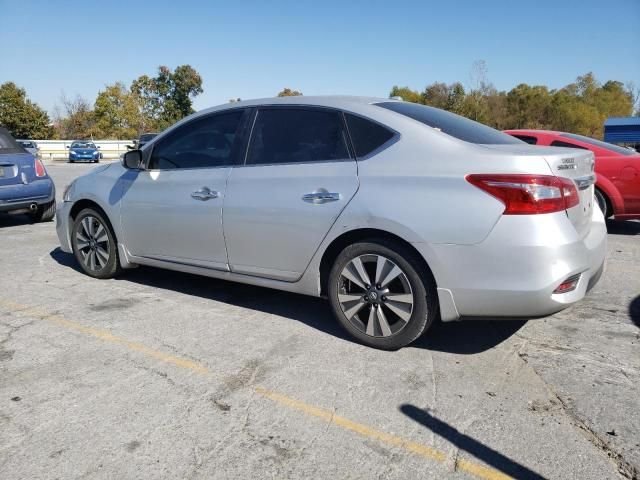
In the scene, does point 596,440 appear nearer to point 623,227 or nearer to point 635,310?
point 635,310

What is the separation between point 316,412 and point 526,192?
5.43 ft

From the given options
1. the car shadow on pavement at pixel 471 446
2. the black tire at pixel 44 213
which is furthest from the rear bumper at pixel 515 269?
the black tire at pixel 44 213

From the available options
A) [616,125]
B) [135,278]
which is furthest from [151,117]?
[135,278]

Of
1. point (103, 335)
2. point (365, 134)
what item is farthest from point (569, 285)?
point (103, 335)

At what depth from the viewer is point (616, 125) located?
3409 centimetres

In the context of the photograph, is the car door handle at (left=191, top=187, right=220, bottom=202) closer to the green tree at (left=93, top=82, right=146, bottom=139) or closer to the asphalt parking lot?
the asphalt parking lot

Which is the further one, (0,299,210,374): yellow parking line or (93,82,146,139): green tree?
(93,82,146,139): green tree

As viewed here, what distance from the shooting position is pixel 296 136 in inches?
151

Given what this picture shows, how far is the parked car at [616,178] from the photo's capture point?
7.11 metres

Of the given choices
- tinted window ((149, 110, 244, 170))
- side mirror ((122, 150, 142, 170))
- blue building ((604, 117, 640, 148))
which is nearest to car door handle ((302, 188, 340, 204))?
tinted window ((149, 110, 244, 170))

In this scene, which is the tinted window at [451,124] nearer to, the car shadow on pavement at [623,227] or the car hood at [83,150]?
the car shadow on pavement at [623,227]

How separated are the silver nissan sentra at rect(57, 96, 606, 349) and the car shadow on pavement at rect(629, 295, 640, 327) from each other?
2.85 feet

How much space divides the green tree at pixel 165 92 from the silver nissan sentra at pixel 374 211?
6416 centimetres

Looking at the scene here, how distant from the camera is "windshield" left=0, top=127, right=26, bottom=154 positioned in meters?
8.10
